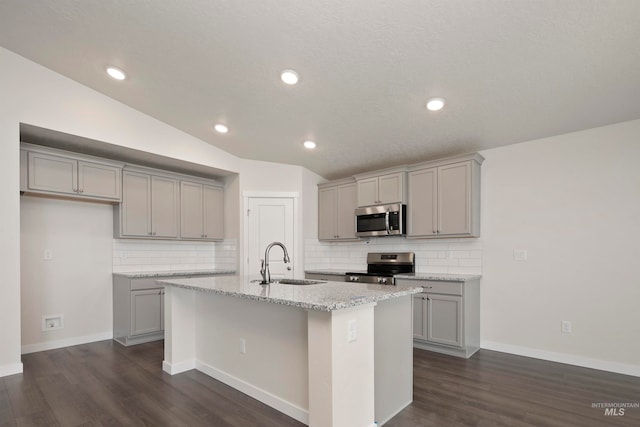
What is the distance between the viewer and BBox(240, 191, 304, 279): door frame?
207 inches

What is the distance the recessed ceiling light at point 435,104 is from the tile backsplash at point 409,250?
1.73 metres

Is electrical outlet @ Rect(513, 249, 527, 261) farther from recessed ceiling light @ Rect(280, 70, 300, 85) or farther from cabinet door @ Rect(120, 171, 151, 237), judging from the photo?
cabinet door @ Rect(120, 171, 151, 237)

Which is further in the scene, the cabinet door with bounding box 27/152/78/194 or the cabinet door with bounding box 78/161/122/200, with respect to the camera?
the cabinet door with bounding box 78/161/122/200

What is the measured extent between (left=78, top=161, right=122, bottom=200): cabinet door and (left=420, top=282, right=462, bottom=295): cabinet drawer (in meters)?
3.88

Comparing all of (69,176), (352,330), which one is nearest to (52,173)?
(69,176)

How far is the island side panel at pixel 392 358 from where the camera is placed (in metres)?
2.37

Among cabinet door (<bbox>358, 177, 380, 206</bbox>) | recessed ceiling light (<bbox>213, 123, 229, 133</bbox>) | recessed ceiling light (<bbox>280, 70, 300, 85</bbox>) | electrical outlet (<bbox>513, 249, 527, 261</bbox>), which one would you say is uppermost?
recessed ceiling light (<bbox>280, 70, 300, 85</bbox>)

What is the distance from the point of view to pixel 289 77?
3.22m

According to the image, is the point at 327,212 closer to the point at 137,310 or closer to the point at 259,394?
the point at 137,310

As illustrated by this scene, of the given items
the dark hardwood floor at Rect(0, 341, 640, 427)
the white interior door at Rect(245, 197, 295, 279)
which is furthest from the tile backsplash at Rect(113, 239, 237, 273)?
the dark hardwood floor at Rect(0, 341, 640, 427)

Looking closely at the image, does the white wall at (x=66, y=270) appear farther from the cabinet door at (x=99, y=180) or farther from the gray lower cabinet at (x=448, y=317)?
the gray lower cabinet at (x=448, y=317)

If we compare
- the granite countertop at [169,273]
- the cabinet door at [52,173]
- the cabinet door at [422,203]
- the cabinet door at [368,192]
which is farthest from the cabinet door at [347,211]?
the cabinet door at [52,173]

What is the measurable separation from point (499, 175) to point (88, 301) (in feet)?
17.1

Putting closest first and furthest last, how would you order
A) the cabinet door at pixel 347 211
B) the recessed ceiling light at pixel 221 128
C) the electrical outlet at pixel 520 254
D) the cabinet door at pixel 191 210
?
the electrical outlet at pixel 520 254, the recessed ceiling light at pixel 221 128, the cabinet door at pixel 191 210, the cabinet door at pixel 347 211
